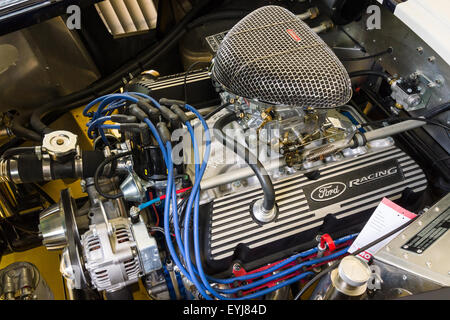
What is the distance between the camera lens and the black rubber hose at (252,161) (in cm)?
100

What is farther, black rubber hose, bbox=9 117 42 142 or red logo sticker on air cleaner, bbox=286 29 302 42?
black rubber hose, bbox=9 117 42 142

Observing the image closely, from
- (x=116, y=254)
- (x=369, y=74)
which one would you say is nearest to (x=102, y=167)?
(x=116, y=254)

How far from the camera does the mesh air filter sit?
1027 mm

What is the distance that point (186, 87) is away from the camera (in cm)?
140

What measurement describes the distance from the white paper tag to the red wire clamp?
0.26 feet

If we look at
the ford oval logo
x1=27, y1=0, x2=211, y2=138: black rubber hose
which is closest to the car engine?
the ford oval logo

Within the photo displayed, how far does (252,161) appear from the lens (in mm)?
1016

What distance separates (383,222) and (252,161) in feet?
1.43

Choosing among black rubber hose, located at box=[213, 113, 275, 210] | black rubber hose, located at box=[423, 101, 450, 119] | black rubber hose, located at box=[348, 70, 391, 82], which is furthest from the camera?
black rubber hose, located at box=[348, 70, 391, 82]

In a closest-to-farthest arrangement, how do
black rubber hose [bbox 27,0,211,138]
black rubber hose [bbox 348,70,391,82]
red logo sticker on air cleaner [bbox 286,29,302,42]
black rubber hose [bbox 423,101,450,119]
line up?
red logo sticker on air cleaner [bbox 286,29,302,42], black rubber hose [bbox 423,101,450,119], black rubber hose [bbox 348,70,391,82], black rubber hose [bbox 27,0,211,138]

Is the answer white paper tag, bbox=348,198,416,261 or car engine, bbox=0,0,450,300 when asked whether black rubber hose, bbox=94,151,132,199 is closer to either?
car engine, bbox=0,0,450,300

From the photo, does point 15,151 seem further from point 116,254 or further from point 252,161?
point 252,161
